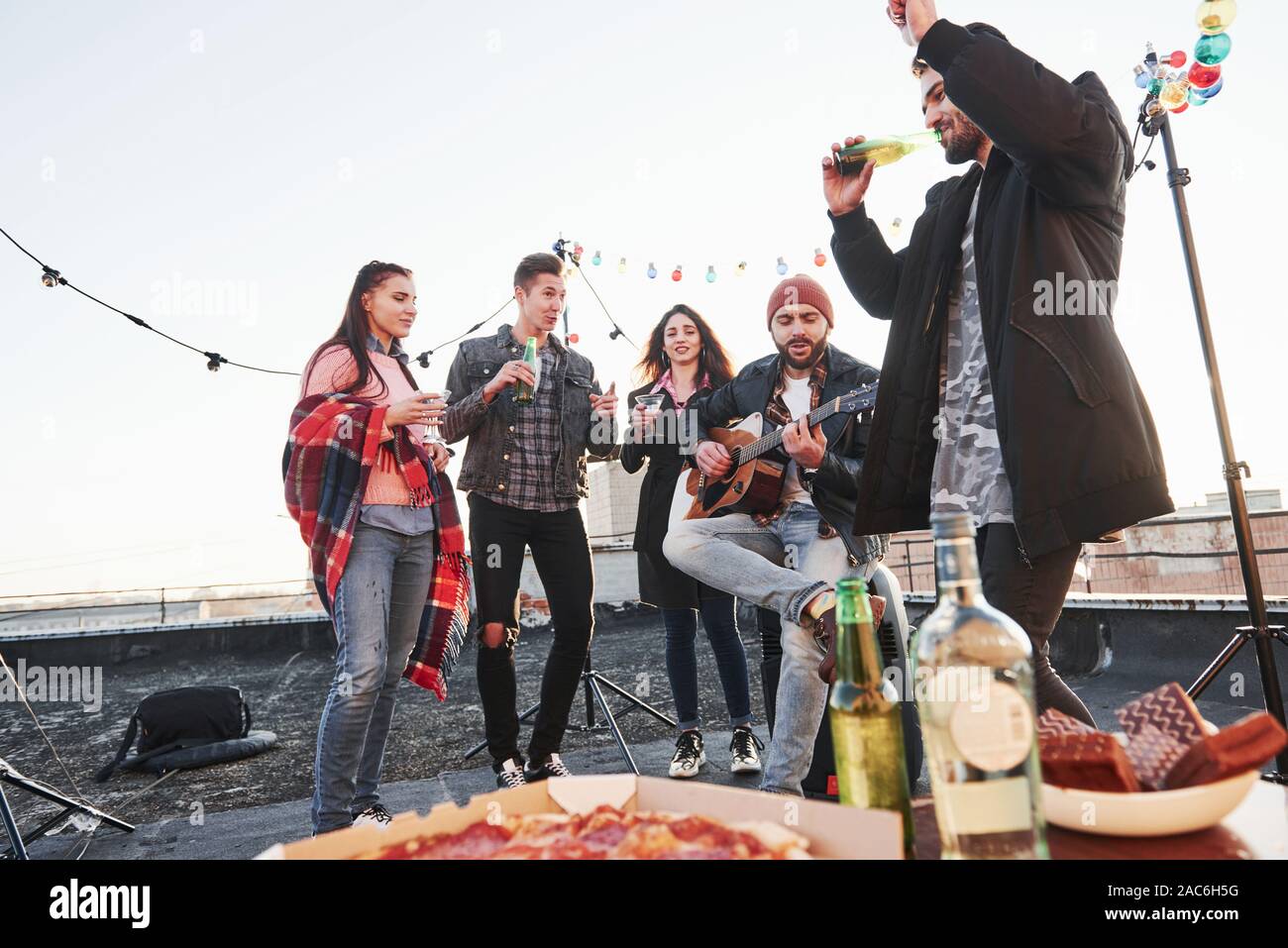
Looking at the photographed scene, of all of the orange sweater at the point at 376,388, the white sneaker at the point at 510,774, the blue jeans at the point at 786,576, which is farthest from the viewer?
the white sneaker at the point at 510,774

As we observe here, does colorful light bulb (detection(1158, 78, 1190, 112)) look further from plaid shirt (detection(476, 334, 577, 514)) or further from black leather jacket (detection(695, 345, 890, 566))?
plaid shirt (detection(476, 334, 577, 514))

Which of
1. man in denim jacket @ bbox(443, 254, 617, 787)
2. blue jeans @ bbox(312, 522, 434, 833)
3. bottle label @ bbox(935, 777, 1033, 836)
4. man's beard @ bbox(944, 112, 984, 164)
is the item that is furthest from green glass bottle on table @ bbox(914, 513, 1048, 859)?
man in denim jacket @ bbox(443, 254, 617, 787)

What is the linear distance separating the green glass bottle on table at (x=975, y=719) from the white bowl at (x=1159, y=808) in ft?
0.30

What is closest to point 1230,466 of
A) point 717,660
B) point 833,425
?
point 833,425

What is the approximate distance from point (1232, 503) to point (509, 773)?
9.24 feet

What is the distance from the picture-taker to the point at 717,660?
361 centimetres

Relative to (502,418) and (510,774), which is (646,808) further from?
(502,418)

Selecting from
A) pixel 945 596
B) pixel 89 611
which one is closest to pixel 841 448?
pixel 945 596

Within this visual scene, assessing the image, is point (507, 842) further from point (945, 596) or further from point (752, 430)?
point (752, 430)

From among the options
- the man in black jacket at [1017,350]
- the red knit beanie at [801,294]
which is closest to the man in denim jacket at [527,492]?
the red knit beanie at [801,294]

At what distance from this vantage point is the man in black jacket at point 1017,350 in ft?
5.16

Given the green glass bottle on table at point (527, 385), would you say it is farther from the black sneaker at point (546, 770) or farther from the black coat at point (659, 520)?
the black sneaker at point (546, 770)
